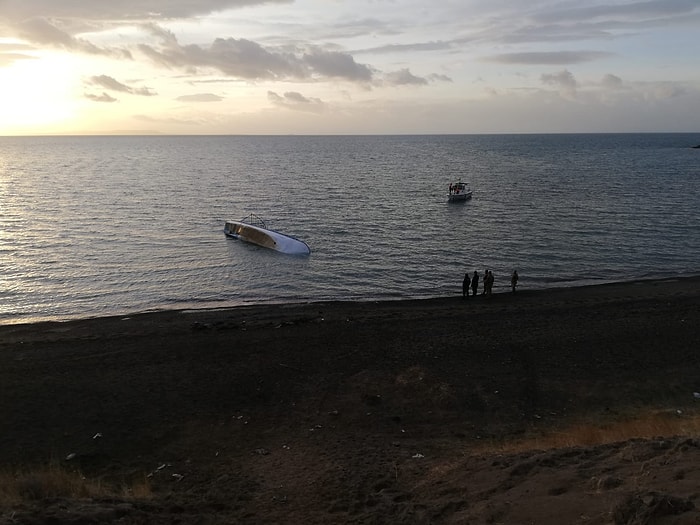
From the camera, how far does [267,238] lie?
42.8 m

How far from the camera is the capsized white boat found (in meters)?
41.0

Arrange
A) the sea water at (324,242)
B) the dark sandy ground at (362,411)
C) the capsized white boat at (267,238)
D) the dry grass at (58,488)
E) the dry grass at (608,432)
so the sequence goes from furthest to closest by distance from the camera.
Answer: the capsized white boat at (267,238)
the sea water at (324,242)
the dry grass at (608,432)
the dry grass at (58,488)
the dark sandy ground at (362,411)

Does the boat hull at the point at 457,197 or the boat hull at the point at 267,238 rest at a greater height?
the boat hull at the point at 457,197

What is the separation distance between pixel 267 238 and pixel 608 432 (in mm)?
32811

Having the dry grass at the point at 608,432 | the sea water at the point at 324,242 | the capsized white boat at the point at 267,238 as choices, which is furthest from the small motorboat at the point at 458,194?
the dry grass at the point at 608,432

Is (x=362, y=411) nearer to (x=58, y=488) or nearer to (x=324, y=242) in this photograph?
(x=58, y=488)

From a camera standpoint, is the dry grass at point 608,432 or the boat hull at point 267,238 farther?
the boat hull at point 267,238

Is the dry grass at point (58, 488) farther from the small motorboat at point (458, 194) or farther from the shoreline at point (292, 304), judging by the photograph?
the small motorboat at point (458, 194)

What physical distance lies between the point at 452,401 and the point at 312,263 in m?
23.6

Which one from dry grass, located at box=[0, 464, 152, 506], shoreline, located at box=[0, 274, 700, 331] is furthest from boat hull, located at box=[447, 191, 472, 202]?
dry grass, located at box=[0, 464, 152, 506]

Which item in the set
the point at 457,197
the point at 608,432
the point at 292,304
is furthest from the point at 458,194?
the point at 608,432

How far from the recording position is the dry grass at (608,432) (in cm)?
1241

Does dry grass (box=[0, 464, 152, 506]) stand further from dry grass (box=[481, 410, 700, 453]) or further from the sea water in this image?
the sea water

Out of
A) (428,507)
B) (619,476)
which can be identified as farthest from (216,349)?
(619,476)
